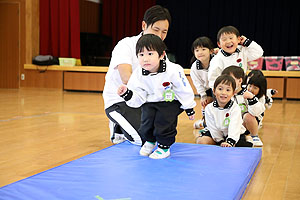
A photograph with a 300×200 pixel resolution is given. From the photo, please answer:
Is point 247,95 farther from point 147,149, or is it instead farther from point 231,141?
point 147,149

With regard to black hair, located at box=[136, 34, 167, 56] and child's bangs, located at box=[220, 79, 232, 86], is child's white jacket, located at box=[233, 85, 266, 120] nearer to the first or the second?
child's bangs, located at box=[220, 79, 232, 86]

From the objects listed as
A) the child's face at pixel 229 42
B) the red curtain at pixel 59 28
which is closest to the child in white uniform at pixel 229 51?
the child's face at pixel 229 42

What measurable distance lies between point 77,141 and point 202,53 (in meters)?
1.30

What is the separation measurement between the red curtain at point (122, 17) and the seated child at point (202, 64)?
7298 millimetres

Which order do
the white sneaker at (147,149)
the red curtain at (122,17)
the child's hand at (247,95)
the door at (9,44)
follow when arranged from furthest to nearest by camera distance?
the red curtain at (122,17) → the door at (9,44) → the child's hand at (247,95) → the white sneaker at (147,149)

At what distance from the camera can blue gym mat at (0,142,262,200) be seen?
1616 mm

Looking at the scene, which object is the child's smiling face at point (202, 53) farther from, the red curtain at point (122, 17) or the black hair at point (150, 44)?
the red curtain at point (122, 17)

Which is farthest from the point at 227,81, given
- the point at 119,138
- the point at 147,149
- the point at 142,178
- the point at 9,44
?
the point at 9,44

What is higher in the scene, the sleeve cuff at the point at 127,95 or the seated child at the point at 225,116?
the sleeve cuff at the point at 127,95

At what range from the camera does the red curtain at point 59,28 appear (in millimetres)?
8445

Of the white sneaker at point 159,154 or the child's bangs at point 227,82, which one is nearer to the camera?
the white sneaker at point 159,154

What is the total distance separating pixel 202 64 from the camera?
3564mm

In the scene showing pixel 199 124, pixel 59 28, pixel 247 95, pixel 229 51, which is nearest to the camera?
pixel 247 95

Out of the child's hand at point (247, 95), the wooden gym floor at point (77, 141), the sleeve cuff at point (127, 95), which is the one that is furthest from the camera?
the child's hand at point (247, 95)
